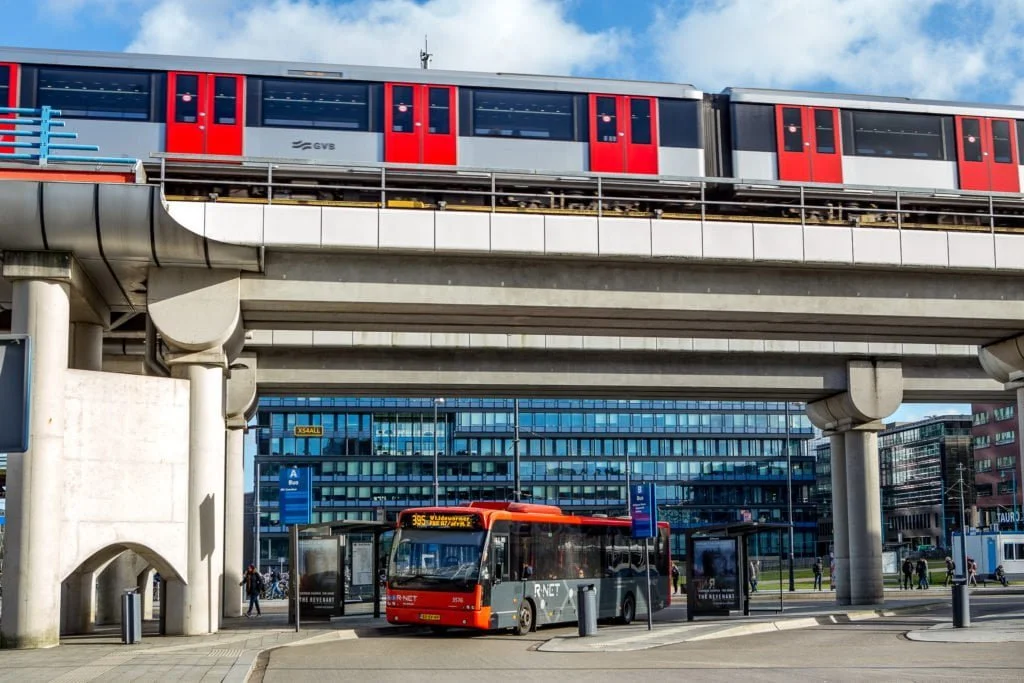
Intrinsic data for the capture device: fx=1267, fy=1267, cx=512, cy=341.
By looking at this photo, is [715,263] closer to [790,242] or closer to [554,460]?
[790,242]

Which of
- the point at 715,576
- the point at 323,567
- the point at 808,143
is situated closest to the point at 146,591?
the point at 323,567

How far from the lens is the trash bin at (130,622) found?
22.9 metres

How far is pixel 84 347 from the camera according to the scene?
1081 inches

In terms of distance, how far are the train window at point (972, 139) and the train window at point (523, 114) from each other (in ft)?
36.0

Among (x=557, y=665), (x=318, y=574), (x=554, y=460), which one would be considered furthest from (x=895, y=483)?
(x=557, y=665)

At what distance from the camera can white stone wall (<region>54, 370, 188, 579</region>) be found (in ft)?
74.8

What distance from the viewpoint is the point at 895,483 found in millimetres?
145375

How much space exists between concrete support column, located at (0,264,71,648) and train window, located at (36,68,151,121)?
291 inches

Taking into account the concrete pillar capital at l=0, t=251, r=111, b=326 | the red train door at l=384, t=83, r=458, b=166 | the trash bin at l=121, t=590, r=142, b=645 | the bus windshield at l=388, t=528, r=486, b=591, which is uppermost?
the red train door at l=384, t=83, r=458, b=166

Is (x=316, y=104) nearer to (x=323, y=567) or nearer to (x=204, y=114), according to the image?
(x=204, y=114)

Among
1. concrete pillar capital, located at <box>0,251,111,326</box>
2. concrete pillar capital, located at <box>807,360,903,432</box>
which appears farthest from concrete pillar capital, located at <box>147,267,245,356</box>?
concrete pillar capital, located at <box>807,360,903,432</box>

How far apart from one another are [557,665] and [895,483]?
133764 mm

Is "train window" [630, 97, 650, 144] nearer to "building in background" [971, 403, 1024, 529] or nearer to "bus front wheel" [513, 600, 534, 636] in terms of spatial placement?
"bus front wheel" [513, 600, 534, 636]

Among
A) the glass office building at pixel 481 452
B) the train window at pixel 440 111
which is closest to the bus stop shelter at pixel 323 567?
the train window at pixel 440 111
